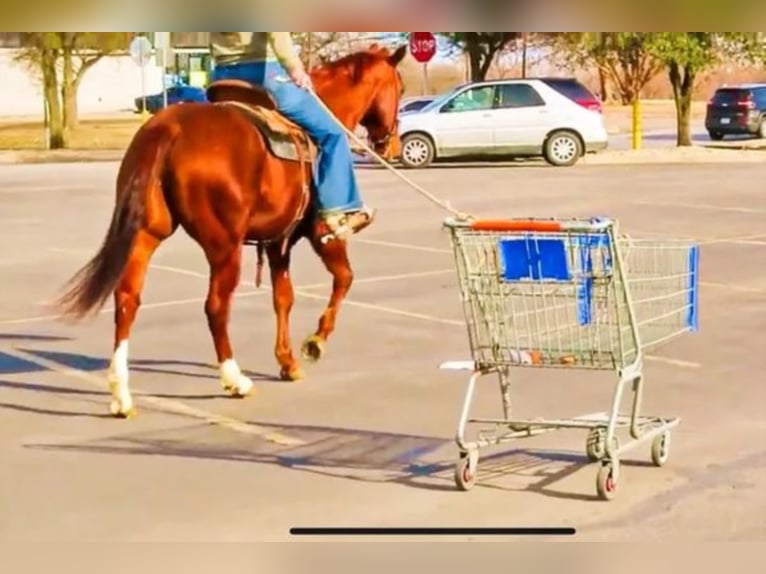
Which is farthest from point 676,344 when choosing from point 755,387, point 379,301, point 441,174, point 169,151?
point 441,174

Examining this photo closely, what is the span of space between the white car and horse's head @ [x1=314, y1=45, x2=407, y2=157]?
1673 centimetres

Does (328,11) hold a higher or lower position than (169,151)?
higher

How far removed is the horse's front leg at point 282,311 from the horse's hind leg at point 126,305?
114 cm

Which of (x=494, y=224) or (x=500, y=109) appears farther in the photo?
(x=500, y=109)

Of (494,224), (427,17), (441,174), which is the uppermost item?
(427,17)

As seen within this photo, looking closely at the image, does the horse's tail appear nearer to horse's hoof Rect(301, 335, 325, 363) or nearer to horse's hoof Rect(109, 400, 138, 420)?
horse's hoof Rect(109, 400, 138, 420)

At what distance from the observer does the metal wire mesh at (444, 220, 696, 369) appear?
6.25 meters

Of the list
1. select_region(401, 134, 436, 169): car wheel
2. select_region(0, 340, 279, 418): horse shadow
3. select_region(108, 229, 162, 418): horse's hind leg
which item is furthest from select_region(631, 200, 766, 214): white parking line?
select_region(108, 229, 162, 418): horse's hind leg

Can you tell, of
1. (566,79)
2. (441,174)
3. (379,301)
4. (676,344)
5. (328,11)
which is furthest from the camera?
(566,79)

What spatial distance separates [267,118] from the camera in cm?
831

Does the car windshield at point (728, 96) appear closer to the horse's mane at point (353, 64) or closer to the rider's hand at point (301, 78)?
the horse's mane at point (353, 64)

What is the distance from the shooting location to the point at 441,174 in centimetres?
2550

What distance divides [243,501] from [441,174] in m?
19.2

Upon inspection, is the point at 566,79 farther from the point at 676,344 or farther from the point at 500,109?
the point at 676,344
